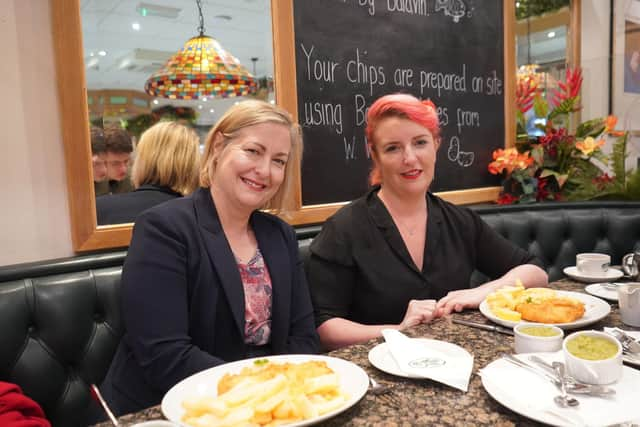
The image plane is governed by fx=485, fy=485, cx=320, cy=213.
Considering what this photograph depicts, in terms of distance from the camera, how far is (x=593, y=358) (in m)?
0.95

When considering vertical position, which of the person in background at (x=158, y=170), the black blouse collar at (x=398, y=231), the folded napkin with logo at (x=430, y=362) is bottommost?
the folded napkin with logo at (x=430, y=362)

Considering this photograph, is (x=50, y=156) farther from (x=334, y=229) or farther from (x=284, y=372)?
(x=284, y=372)

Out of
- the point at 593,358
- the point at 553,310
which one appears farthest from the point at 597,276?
the point at 593,358

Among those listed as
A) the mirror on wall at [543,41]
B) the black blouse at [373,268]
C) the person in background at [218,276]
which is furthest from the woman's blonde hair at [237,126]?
the mirror on wall at [543,41]

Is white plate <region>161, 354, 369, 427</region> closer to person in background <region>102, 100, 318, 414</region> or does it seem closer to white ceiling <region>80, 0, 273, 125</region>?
person in background <region>102, 100, 318, 414</region>

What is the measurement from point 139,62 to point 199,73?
0.89 ft

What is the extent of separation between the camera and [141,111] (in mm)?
2113

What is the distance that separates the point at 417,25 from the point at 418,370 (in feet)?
8.41

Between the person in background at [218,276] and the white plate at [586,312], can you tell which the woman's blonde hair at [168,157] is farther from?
the white plate at [586,312]

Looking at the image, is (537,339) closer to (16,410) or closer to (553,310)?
(553,310)

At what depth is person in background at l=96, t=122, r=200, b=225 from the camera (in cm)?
208

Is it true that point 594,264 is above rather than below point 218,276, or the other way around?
below

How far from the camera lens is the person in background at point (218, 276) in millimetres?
1272

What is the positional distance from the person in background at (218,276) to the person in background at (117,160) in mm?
651
